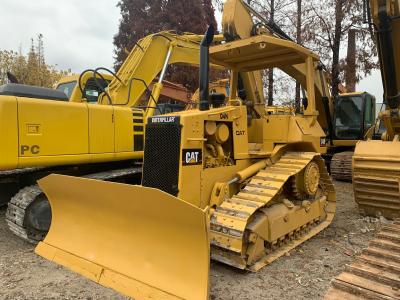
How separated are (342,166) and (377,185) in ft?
12.6

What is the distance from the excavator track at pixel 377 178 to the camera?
5.38 m

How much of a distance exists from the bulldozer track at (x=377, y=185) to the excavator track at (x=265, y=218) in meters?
0.66

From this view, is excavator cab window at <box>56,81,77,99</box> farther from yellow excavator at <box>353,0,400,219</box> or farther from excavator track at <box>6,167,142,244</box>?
yellow excavator at <box>353,0,400,219</box>

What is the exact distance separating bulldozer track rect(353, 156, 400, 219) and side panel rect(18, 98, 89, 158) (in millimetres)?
3848

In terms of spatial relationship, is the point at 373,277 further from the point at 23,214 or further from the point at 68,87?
the point at 68,87

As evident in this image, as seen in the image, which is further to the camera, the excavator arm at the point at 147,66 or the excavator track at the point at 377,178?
the excavator arm at the point at 147,66

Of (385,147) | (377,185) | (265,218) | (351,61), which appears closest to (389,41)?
(385,147)

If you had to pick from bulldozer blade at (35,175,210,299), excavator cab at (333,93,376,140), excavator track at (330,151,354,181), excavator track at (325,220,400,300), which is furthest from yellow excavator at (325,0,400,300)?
excavator cab at (333,93,376,140)

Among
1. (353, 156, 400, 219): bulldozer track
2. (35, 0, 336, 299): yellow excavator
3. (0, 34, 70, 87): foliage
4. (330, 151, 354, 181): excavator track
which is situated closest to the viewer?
(35, 0, 336, 299): yellow excavator

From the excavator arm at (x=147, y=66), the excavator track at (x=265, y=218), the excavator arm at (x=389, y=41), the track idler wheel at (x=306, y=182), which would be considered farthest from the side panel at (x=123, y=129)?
the excavator arm at (x=389, y=41)

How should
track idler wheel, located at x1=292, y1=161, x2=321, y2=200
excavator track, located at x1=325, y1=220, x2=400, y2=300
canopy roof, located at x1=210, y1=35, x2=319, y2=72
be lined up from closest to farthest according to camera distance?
excavator track, located at x1=325, y1=220, x2=400, y2=300 < canopy roof, located at x1=210, y1=35, x2=319, y2=72 < track idler wheel, located at x1=292, y1=161, x2=321, y2=200

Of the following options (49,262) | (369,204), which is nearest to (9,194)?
(49,262)

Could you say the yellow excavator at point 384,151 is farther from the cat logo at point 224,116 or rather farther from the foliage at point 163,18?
the foliage at point 163,18

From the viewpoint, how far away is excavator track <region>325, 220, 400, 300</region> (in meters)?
2.57
